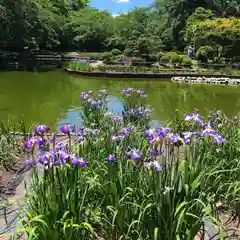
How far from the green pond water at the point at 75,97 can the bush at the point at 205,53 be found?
715 cm

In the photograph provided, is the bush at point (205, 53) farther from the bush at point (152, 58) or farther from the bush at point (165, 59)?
the bush at point (152, 58)

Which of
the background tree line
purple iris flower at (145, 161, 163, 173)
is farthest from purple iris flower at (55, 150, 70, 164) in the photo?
the background tree line

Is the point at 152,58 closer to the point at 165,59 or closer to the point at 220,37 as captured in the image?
the point at 165,59

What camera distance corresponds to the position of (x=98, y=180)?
3141 millimetres

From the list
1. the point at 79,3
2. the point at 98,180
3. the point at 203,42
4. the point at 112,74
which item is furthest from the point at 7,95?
the point at 79,3

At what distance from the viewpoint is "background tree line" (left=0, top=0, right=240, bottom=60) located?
2625 cm

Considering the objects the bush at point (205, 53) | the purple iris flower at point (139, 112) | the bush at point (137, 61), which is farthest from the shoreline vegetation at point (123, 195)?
the bush at point (205, 53)

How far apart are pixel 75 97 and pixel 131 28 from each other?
31.3 m

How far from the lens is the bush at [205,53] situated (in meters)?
26.3

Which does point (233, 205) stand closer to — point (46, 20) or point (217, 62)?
point (217, 62)

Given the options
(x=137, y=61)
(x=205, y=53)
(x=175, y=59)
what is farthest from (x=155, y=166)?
(x=205, y=53)

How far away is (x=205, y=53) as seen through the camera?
26.3 m

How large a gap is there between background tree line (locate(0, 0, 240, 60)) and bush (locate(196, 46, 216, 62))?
0.07 m

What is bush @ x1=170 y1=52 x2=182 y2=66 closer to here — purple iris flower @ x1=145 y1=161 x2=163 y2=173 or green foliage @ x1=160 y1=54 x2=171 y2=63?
green foliage @ x1=160 y1=54 x2=171 y2=63
